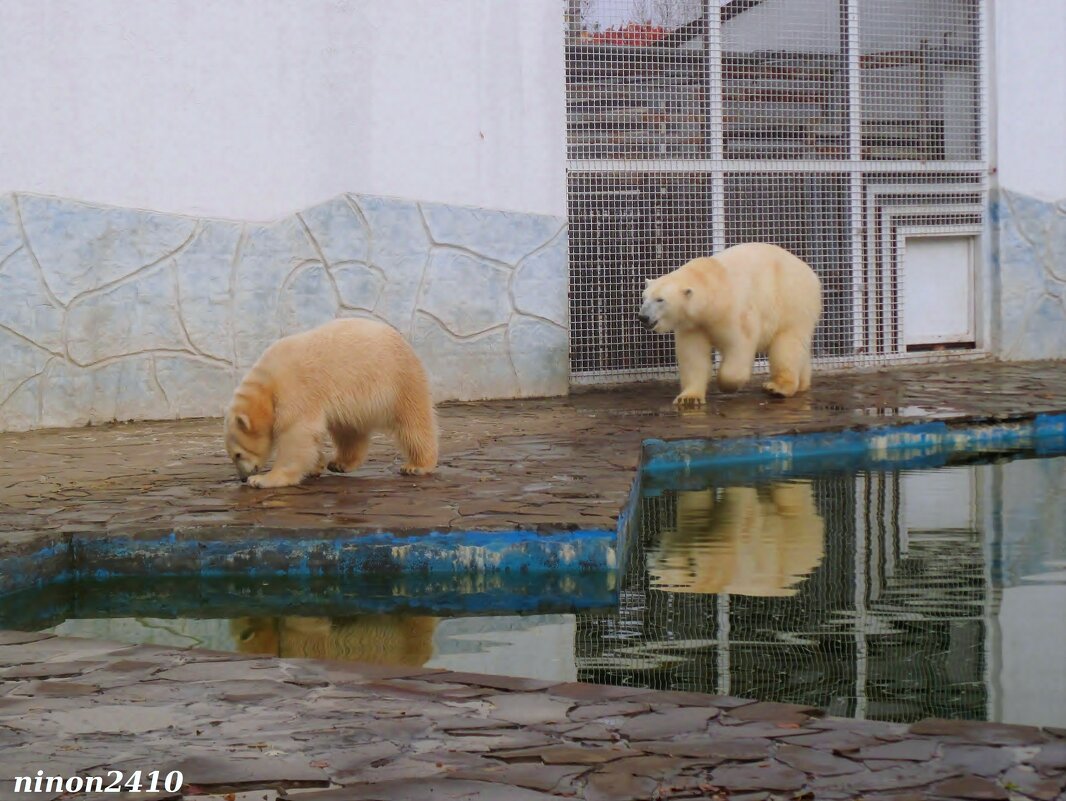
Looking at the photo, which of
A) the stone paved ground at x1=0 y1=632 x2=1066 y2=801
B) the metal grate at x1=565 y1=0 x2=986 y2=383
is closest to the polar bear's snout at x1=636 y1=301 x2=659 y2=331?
the metal grate at x1=565 y1=0 x2=986 y2=383

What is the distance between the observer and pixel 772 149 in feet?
33.5

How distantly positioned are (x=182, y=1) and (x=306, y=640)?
584 cm

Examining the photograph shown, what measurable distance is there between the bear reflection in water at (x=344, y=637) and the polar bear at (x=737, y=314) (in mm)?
4515

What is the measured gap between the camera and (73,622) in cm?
415

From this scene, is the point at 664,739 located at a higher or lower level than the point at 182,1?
lower

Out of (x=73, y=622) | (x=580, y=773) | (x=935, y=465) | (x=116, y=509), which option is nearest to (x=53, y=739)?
(x=580, y=773)

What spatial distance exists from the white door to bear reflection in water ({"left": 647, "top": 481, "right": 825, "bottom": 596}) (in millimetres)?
5015

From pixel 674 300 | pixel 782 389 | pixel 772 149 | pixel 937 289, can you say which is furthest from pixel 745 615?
pixel 937 289

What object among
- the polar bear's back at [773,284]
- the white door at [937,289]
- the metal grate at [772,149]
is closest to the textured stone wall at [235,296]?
the metal grate at [772,149]

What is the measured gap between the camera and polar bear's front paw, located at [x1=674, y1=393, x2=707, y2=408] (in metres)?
8.32

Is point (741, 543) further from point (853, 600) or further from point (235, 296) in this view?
point (235, 296)

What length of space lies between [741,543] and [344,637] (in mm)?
1769

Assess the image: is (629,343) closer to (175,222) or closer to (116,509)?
(175,222)

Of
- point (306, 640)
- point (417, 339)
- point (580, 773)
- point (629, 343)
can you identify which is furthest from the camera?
point (629, 343)
